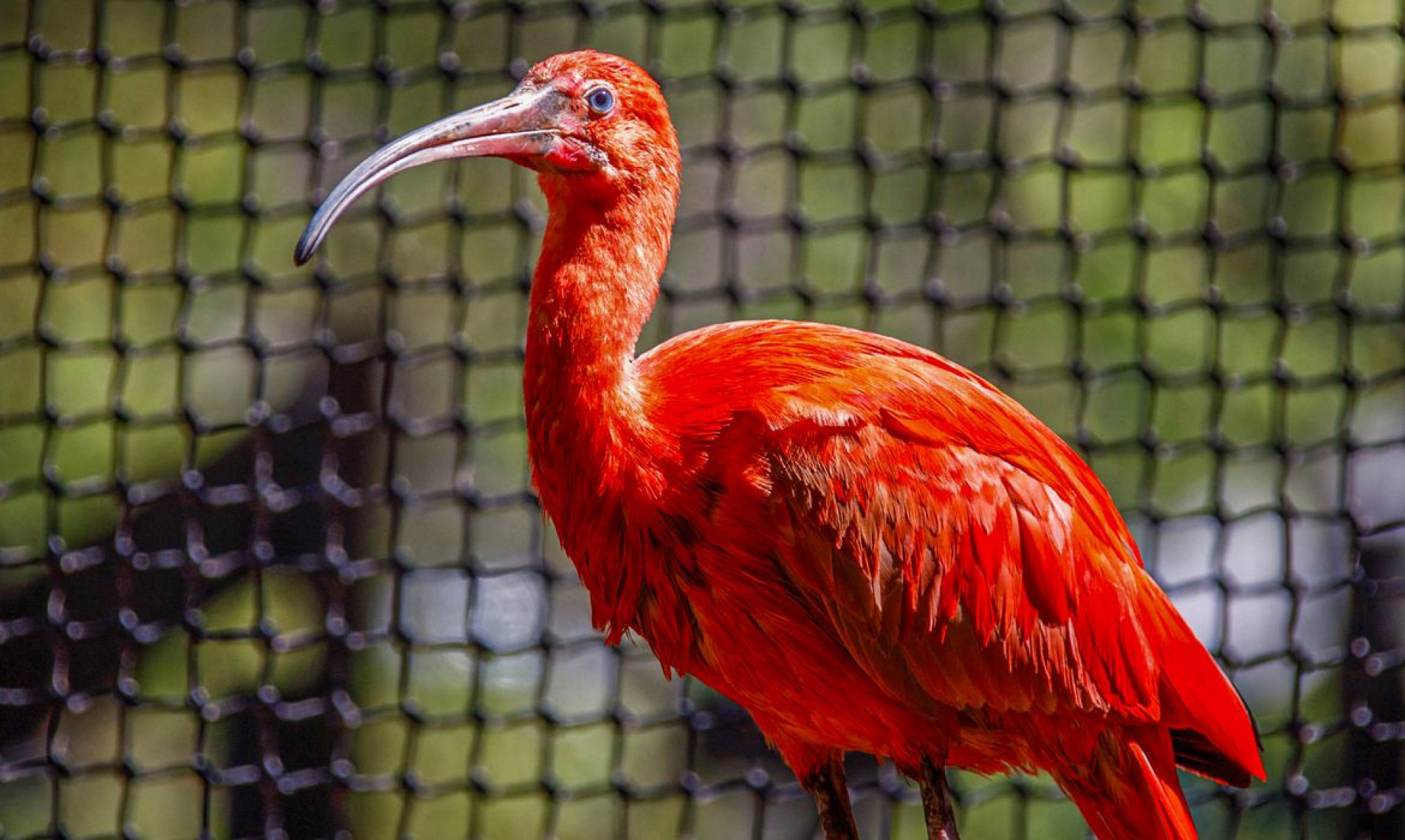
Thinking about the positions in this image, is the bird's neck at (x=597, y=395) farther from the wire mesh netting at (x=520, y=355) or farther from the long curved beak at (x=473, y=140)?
the wire mesh netting at (x=520, y=355)

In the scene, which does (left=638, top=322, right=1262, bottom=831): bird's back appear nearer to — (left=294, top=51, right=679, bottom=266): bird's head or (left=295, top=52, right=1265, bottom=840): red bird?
(left=295, top=52, right=1265, bottom=840): red bird

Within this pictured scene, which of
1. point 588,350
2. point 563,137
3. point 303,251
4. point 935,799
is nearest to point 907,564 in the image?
point 935,799

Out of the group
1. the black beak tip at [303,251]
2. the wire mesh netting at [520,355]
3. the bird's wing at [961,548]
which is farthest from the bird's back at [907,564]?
the wire mesh netting at [520,355]

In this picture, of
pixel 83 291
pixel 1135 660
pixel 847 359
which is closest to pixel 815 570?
pixel 847 359

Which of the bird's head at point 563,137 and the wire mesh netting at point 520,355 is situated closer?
the bird's head at point 563,137

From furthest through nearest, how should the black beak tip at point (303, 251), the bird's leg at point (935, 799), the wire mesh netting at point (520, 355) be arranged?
the wire mesh netting at point (520, 355) < the bird's leg at point (935, 799) < the black beak tip at point (303, 251)

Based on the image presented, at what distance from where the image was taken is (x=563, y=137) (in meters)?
1.54

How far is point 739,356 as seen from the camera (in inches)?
61.9

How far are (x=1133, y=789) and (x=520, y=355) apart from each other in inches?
76.4

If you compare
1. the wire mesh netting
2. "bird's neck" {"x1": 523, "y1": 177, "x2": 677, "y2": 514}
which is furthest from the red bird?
the wire mesh netting

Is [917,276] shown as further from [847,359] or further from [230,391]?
[847,359]

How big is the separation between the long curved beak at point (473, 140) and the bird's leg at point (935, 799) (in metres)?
0.74

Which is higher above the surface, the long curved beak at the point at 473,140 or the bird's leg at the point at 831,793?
the long curved beak at the point at 473,140

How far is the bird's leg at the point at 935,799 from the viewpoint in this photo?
1.61 metres
